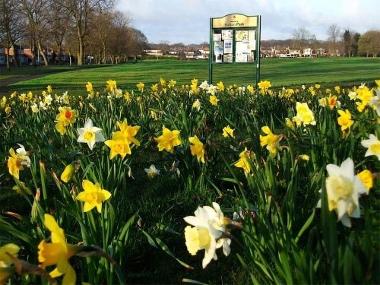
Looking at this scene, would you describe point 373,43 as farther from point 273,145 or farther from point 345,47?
point 273,145

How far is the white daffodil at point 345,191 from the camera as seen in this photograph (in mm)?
1394

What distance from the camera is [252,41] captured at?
517 inches

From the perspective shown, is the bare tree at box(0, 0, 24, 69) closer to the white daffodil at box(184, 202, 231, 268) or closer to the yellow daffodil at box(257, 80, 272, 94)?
the yellow daffodil at box(257, 80, 272, 94)

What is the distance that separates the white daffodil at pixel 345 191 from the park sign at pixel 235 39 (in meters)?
11.7

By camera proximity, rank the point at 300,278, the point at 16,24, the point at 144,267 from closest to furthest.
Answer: the point at 300,278 → the point at 144,267 → the point at 16,24

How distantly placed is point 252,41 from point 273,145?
10.9 m

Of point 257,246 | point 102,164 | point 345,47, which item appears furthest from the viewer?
point 345,47

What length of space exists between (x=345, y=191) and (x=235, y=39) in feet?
40.4

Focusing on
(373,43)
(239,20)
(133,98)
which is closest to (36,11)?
(239,20)

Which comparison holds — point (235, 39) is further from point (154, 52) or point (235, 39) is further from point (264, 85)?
point (154, 52)

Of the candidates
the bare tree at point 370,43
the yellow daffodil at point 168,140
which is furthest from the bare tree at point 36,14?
the bare tree at point 370,43

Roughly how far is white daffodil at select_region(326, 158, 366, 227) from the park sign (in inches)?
462

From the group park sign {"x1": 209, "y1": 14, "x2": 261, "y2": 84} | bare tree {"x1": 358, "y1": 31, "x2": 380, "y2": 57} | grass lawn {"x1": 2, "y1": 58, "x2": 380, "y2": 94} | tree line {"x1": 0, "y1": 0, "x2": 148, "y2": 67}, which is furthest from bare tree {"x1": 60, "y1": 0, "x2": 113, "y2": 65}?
bare tree {"x1": 358, "y1": 31, "x2": 380, "y2": 57}

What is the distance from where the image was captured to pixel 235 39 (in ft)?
43.7
